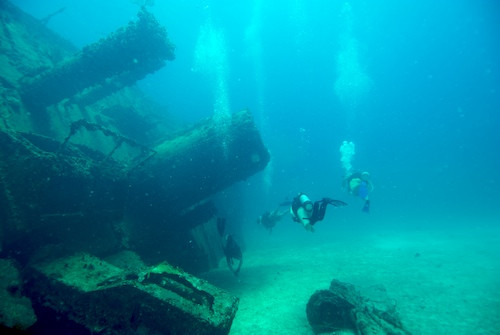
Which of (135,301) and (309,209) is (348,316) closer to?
(309,209)

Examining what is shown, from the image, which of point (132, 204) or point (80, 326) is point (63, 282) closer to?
point (80, 326)

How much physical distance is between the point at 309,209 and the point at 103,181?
179 inches

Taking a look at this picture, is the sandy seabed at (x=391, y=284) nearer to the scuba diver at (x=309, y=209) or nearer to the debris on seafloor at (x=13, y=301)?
the scuba diver at (x=309, y=209)

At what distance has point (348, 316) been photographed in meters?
5.11

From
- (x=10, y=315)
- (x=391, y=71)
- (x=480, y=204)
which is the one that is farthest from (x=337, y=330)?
(x=391, y=71)

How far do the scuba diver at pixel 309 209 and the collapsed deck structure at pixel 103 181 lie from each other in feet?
5.69

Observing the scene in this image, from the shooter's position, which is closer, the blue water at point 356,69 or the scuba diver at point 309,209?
the scuba diver at point 309,209

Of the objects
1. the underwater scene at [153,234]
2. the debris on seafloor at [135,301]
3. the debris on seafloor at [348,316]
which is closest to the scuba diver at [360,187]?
the underwater scene at [153,234]

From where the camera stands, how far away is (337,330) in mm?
4926

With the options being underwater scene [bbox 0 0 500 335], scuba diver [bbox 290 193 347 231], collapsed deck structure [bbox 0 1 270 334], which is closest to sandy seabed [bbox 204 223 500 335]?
underwater scene [bbox 0 0 500 335]

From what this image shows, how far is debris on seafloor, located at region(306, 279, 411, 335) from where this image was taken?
4.78 metres

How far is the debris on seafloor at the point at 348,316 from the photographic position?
478 centimetres

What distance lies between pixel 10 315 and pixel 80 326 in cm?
89

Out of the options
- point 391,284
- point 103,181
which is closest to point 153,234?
point 103,181
